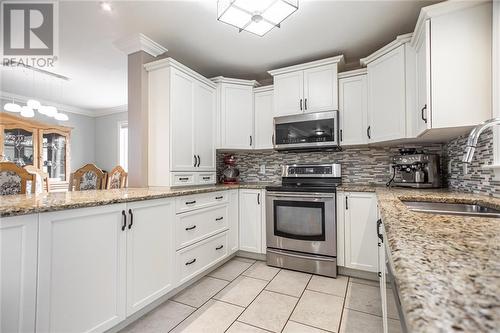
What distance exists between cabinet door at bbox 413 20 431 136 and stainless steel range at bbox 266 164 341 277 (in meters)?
0.95

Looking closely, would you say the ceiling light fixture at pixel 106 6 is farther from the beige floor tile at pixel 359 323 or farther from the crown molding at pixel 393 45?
the beige floor tile at pixel 359 323

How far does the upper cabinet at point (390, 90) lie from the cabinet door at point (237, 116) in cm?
145

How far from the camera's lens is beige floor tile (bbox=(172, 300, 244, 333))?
1.59 meters

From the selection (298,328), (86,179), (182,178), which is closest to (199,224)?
(182,178)

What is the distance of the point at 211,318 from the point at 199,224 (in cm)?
82

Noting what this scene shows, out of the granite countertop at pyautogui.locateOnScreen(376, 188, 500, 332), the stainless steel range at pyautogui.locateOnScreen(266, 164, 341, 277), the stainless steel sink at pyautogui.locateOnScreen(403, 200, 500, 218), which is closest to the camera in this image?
the granite countertop at pyautogui.locateOnScreen(376, 188, 500, 332)

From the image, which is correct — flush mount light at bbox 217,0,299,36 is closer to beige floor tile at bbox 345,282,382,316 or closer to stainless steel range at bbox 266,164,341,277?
stainless steel range at bbox 266,164,341,277

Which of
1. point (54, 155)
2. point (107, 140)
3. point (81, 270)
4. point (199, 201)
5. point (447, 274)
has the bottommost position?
point (81, 270)

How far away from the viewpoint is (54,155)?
4.94 m

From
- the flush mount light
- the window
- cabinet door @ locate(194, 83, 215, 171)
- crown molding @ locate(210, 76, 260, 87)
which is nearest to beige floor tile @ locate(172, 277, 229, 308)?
cabinet door @ locate(194, 83, 215, 171)

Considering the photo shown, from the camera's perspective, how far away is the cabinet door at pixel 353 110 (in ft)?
8.57

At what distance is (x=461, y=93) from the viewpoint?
5.24ft

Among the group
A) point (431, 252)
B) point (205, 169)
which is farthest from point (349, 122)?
point (431, 252)

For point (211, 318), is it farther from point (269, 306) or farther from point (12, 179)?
point (12, 179)
